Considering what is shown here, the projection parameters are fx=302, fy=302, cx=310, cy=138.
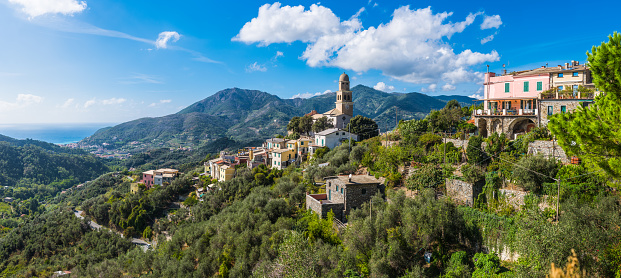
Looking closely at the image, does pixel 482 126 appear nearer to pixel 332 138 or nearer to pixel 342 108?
pixel 332 138

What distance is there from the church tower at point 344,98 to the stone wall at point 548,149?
126ft

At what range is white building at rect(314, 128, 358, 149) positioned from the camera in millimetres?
43938

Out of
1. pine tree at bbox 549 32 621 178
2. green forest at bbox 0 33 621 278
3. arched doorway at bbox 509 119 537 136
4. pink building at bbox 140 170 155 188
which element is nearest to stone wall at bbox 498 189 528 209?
green forest at bbox 0 33 621 278

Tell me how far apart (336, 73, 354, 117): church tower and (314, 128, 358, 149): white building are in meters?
12.0

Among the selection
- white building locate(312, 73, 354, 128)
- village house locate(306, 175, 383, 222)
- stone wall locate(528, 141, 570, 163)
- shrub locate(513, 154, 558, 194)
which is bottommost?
village house locate(306, 175, 383, 222)

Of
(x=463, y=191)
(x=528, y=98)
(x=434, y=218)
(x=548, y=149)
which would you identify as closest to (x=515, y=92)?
(x=528, y=98)

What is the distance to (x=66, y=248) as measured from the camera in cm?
5003

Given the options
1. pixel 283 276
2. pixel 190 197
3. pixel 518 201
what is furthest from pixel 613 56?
pixel 190 197

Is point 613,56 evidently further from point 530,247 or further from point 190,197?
point 190,197

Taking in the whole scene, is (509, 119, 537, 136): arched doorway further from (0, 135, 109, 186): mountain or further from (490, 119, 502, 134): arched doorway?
(0, 135, 109, 186): mountain

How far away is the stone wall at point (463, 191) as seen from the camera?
1708cm

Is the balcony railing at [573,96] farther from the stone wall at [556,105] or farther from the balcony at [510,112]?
the balcony at [510,112]

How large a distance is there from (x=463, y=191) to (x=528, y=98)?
→ 12.2 metres

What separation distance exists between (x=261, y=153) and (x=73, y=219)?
38465mm
